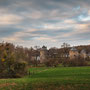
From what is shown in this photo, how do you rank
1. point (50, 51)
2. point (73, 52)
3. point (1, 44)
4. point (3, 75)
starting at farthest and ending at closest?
point (50, 51) → point (73, 52) → point (1, 44) → point (3, 75)

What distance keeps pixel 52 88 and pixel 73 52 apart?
88.5 metres

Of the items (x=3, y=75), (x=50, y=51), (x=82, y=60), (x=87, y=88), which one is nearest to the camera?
(x=87, y=88)

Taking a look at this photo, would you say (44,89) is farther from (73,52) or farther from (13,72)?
(73,52)

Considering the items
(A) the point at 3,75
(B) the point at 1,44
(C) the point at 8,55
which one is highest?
(B) the point at 1,44

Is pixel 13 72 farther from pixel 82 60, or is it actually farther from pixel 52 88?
pixel 82 60

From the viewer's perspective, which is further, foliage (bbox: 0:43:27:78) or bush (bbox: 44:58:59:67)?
bush (bbox: 44:58:59:67)

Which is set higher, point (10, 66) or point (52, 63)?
point (10, 66)

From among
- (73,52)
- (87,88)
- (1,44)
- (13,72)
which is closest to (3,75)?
(13,72)

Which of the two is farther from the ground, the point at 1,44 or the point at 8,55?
the point at 1,44

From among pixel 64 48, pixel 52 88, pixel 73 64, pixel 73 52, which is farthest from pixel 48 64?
pixel 52 88

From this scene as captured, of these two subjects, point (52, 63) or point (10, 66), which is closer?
point (10, 66)

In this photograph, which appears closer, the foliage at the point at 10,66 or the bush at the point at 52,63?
the foliage at the point at 10,66

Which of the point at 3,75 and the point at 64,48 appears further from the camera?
the point at 64,48

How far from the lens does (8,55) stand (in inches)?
1350
